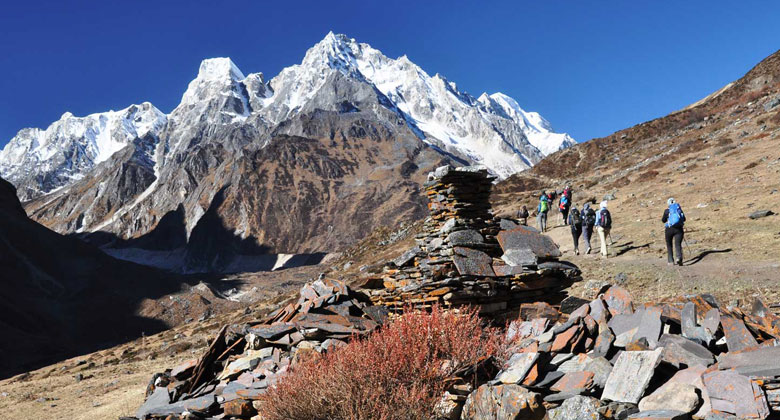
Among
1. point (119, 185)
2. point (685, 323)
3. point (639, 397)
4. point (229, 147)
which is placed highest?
point (229, 147)

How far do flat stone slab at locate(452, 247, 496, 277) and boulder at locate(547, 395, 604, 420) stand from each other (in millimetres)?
4311

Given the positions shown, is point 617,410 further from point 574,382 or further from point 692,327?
point 692,327

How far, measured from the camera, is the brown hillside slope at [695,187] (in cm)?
1270

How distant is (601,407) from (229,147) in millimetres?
208597

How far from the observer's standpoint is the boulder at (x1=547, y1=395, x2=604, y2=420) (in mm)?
A: 5133

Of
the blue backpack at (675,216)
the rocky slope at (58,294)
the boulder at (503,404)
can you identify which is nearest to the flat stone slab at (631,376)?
the boulder at (503,404)

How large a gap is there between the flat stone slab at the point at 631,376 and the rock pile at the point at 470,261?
397 centimetres

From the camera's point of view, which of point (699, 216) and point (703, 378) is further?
point (699, 216)

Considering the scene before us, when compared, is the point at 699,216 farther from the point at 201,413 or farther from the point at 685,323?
the point at 201,413

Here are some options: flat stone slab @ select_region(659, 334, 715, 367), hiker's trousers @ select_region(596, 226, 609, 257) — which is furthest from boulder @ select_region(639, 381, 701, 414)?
hiker's trousers @ select_region(596, 226, 609, 257)

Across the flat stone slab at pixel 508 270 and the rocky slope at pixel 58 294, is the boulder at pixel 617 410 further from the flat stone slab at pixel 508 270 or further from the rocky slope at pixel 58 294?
the rocky slope at pixel 58 294

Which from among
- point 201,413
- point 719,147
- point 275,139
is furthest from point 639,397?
point 275,139

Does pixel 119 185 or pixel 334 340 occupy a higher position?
pixel 119 185

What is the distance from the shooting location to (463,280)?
9.41m
